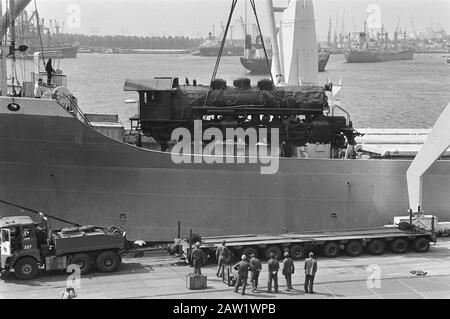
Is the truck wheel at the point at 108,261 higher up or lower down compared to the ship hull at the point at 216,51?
lower down

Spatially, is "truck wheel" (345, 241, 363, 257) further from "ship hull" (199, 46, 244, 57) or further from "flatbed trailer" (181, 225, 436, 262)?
"ship hull" (199, 46, 244, 57)

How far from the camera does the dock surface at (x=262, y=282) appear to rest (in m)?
14.2

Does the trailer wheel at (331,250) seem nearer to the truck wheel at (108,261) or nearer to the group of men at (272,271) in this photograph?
the group of men at (272,271)

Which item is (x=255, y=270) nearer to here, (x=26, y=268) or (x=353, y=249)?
(x=353, y=249)

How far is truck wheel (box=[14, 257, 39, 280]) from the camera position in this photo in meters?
15.2

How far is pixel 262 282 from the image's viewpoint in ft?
50.4

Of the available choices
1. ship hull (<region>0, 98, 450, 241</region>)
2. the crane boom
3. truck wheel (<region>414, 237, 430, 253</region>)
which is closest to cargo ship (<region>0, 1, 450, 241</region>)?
ship hull (<region>0, 98, 450, 241</region>)

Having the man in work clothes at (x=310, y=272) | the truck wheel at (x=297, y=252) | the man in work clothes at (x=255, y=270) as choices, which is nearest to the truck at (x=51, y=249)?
the man in work clothes at (x=255, y=270)

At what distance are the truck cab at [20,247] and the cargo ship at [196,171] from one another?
330cm

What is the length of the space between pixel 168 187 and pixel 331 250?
16.6ft

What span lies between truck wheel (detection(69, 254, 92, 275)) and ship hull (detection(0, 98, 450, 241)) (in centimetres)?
340

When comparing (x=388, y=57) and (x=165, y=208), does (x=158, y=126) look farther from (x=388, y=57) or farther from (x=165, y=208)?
(x=388, y=57)

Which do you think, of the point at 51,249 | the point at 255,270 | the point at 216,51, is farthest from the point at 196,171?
the point at 216,51
